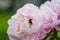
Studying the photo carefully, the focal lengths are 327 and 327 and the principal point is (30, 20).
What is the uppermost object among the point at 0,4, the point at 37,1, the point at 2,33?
the point at 37,1

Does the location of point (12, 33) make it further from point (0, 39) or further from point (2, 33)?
point (2, 33)

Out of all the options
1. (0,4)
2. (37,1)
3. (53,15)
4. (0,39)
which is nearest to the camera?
(53,15)

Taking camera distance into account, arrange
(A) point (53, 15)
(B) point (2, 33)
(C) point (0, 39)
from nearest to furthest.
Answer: (A) point (53, 15) → (C) point (0, 39) → (B) point (2, 33)

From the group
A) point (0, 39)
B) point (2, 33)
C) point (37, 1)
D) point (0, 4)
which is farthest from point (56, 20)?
point (0, 4)

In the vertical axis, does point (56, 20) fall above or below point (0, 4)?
above

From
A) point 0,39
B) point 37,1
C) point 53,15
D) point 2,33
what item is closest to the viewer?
point 53,15

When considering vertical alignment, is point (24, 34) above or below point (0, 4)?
above

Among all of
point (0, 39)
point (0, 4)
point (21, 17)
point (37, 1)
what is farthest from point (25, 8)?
point (0, 4)

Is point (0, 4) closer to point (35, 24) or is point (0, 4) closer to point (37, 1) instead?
point (37, 1)

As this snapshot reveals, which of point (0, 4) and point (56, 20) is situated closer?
point (56, 20)
